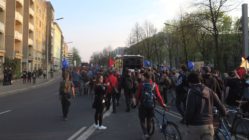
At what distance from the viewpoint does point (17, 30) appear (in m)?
71.7

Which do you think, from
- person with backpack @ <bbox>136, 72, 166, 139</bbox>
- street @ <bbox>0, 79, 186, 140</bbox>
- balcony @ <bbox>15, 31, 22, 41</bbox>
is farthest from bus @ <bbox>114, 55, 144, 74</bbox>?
person with backpack @ <bbox>136, 72, 166, 139</bbox>

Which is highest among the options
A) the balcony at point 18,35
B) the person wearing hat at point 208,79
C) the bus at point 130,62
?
the balcony at point 18,35

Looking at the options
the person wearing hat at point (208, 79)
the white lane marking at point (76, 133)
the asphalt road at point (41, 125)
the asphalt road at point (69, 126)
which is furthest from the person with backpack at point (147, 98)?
the person wearing hat at point (208, 79)

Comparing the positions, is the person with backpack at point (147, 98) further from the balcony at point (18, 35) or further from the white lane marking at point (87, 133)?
the balcony at point (18, 35)

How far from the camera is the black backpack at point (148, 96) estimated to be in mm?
9883

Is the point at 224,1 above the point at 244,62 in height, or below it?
above

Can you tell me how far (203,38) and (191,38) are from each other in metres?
2.96

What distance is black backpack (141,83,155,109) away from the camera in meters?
→ 9.88

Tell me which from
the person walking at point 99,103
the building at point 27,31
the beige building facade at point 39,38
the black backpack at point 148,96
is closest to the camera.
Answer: the black backpack at point 148,96

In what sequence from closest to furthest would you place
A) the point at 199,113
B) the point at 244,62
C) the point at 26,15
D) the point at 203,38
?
the point at 199,113, the point at 244,62, the point at 203,38, the point at 26,15

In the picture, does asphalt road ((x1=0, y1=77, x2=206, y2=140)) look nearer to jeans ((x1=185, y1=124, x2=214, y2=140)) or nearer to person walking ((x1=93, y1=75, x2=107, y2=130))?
person walking ((x1=93, y1=75, x2=107, y2=130))

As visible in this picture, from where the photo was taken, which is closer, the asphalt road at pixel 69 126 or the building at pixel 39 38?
the asphalt road at pixel 69 126

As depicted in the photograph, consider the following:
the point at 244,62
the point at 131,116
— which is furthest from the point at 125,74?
the point at 244,62

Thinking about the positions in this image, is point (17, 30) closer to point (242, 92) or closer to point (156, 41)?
point (156, 41)
